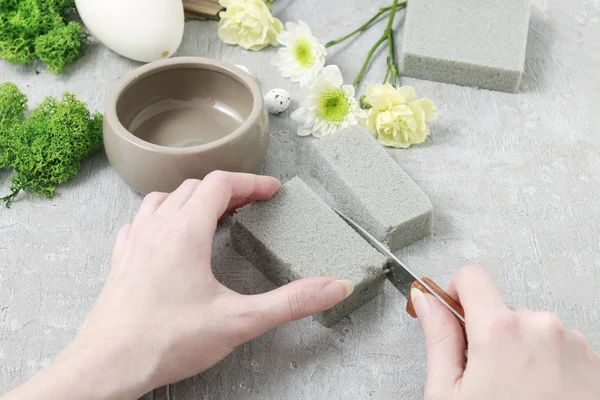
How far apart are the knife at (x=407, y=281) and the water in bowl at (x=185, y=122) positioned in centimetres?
29

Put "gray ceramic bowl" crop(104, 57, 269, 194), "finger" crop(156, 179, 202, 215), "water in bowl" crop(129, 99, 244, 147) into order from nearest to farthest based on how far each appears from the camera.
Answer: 1. "finger" crop(156, 179, 202, 215)
2. "gray ceramic bowl" crop(104, 57, 269, 194)
3. "water in bowl" crop(129, 99, 244, 147)

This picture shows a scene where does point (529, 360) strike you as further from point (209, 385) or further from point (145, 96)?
point (145, 96)

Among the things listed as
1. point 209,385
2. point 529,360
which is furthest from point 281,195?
point 529,360

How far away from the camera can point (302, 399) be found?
3.24 ft

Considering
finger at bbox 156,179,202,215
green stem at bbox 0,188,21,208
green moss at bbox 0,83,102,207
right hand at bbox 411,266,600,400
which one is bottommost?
green stem at bbox 0,188,21,208

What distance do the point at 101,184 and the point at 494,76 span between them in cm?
78

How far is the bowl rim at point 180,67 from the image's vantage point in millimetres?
1104

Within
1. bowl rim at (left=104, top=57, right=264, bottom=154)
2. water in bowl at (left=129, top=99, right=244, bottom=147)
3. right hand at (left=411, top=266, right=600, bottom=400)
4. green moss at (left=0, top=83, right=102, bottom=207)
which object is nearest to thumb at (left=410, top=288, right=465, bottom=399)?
right hand at (left=411, top=266, right=600, bottom=400)

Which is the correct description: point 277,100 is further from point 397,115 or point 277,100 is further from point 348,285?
point 348,285

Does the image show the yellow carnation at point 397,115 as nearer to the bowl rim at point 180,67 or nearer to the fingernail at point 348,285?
the bowl rim at point 180,67

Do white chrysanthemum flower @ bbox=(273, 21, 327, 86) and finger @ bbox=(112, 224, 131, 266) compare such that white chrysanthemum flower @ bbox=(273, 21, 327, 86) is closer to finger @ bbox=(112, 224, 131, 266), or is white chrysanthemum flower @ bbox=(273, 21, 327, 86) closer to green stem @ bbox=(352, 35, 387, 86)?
green stem @ bbox=(352, 35, 387, 86)

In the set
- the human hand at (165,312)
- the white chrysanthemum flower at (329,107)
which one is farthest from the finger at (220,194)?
the white chrysanthemum flower at (329,107)

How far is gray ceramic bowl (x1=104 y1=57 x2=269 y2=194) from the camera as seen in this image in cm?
111

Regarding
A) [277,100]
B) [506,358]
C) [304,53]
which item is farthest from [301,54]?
[506,358]
